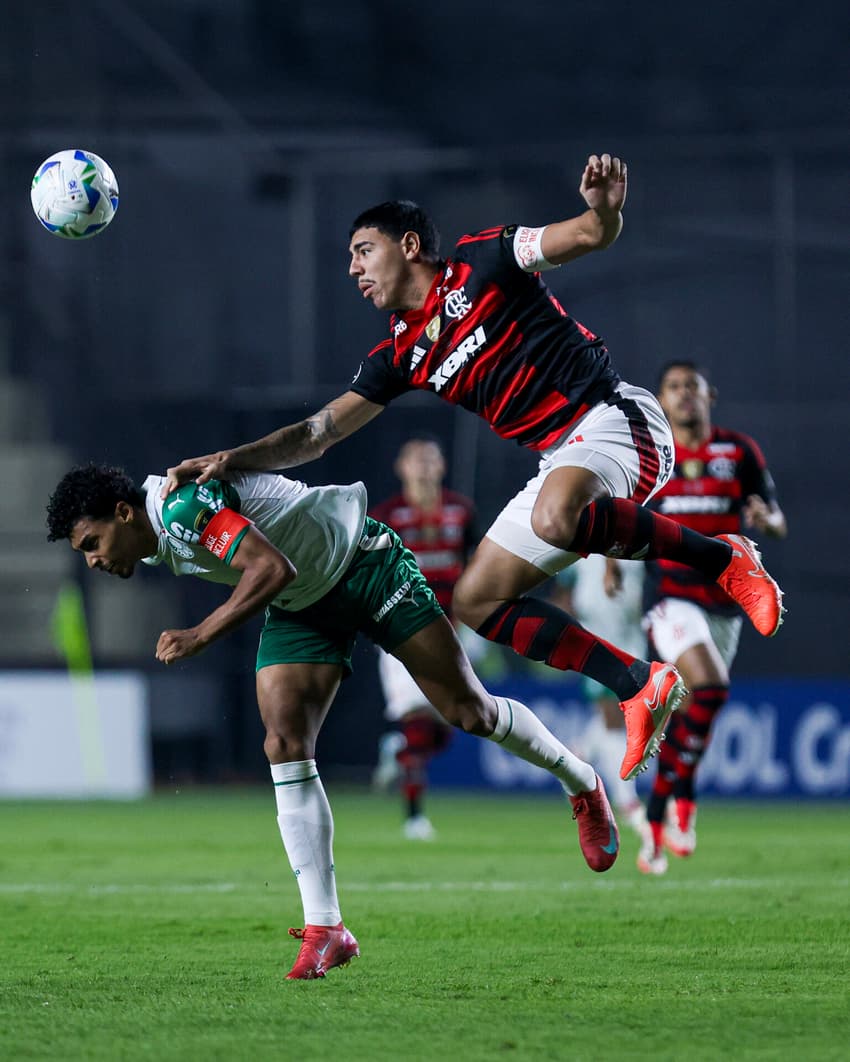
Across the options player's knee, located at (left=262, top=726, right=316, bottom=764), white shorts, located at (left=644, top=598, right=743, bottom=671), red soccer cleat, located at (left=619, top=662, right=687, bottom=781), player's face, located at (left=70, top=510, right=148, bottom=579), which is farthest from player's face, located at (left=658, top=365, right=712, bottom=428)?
player's face, located at (left=70, top=510, right=148, bottom=579)

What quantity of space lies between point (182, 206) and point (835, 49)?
22.6ft

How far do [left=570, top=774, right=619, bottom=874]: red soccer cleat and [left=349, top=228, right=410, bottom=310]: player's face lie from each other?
1.82 m

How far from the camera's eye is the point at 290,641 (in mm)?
5496

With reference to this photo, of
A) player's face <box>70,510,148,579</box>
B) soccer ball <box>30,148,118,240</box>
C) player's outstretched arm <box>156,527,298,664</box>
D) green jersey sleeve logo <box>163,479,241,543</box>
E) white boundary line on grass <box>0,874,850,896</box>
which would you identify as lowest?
white boundary line on grass <box>0,874,850,896</box>

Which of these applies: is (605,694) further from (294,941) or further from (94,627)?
(94,627)

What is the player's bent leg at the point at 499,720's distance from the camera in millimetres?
5645

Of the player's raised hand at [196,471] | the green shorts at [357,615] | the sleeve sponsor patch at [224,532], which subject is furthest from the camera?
the green shorts at [357,615]

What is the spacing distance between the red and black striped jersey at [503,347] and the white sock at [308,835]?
1.42 meters

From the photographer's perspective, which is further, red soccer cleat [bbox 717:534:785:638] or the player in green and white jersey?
red soccer cleat [bbox 717:534:785:638]

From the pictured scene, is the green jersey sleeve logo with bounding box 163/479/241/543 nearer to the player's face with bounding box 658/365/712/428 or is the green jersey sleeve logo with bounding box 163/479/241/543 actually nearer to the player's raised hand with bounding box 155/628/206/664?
the player's raised hand with bounding box 155/628/206/664

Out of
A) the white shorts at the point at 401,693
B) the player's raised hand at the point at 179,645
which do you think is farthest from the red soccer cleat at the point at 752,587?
the white shorts at the point at 401,693

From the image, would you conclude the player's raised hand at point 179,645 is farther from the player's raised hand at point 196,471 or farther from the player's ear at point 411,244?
the player's ear at point 411,244

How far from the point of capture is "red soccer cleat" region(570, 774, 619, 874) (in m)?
6.01

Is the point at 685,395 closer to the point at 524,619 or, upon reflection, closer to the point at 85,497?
the point at 524,619
